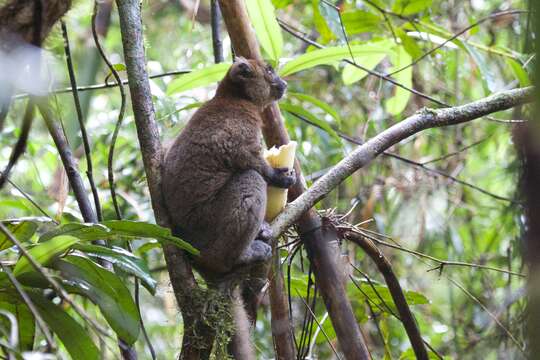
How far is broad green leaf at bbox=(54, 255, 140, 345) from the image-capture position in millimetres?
2711

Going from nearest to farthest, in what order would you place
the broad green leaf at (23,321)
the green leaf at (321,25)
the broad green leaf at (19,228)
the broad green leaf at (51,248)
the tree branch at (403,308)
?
the broad green leaf at (51,248) < the broad green leaf at (19,228) < the broad green leaf at (23,321) < the tree branch at (403,308) < the green leaf at (321,25)

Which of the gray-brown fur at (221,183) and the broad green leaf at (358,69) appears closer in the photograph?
the gray-brown fur at (221,183)

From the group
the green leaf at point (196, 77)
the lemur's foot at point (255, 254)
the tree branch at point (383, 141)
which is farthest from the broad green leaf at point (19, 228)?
the green leaf at point (196, 77)

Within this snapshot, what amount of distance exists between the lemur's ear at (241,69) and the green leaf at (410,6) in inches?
50.6

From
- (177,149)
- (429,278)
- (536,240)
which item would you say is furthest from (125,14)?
(429,278)

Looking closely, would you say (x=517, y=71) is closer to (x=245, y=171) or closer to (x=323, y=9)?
(x=323, y=9)

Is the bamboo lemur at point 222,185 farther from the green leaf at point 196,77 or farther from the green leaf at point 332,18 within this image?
the green leaf at point 332,18

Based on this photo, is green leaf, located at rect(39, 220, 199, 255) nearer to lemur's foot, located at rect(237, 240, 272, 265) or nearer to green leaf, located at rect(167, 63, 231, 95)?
lemur's foot, located at rect(237, 240, 272, 265)

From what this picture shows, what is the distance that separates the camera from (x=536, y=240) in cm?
79

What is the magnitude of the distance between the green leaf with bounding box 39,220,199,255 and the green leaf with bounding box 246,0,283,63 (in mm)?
1884

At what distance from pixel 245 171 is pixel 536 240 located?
3686mm

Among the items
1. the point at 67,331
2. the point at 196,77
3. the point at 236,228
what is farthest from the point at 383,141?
the point at 67,331

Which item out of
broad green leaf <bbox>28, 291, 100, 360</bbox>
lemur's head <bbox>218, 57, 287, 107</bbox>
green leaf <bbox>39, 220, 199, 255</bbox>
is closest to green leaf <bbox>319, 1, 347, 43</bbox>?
lemur's head <bbox>218, 57, 287, 107</bbox>

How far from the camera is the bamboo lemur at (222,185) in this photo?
398cm
